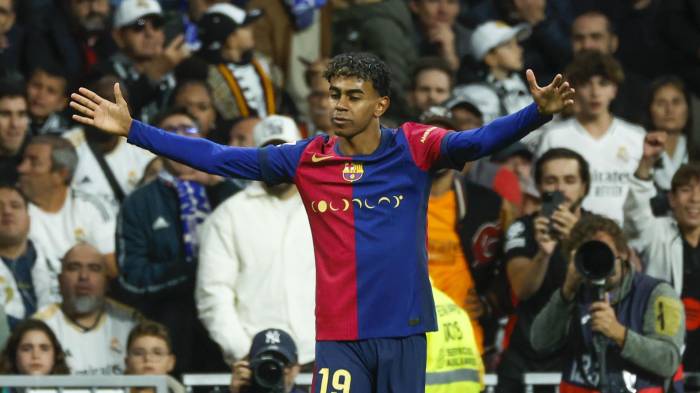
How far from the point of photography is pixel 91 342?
10484 millimetres

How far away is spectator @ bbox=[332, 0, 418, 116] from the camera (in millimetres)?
13203

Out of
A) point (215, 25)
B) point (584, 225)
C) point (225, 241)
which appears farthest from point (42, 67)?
point (584, 225)

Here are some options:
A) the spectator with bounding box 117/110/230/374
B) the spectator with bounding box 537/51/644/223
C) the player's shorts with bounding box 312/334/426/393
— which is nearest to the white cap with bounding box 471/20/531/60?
the spectator with bounding box 537/51/644/223

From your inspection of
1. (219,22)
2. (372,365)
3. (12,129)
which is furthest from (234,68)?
(372,365)

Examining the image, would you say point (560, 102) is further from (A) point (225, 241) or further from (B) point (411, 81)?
(B) point (411, 81)

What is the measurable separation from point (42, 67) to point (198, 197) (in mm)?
2800

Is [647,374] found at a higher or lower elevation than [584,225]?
lower

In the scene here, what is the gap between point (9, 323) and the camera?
34.7 ft

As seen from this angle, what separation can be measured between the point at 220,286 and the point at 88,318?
3.49 feet

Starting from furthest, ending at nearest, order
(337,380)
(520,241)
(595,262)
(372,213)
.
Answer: (520,241) → (595,262) → (372,213) → (337,380)

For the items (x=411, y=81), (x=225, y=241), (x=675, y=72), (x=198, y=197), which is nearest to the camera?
(x=225, y=241)

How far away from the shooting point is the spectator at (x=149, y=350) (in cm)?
1009

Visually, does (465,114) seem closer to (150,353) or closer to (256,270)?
(256,270)

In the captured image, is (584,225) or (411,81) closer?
(584,225)
